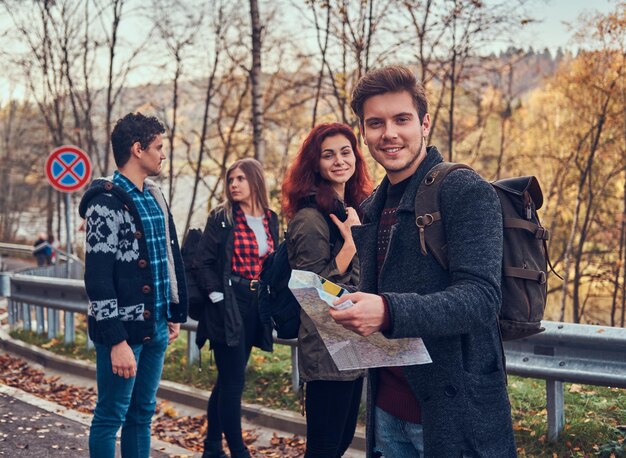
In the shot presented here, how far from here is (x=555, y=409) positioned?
14.5 feet

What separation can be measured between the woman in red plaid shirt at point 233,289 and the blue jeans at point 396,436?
2.40 meters

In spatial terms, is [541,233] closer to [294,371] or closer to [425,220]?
[425,220]

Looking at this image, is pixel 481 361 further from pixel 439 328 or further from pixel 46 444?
pixel 46 444

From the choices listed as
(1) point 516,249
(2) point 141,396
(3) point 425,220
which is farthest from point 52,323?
(1) point 516,249

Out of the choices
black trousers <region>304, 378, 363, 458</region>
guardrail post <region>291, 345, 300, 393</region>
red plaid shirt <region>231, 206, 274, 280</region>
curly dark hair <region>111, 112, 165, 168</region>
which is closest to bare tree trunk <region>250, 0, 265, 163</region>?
guardrail post <region>291, 345, 300, 393</region>

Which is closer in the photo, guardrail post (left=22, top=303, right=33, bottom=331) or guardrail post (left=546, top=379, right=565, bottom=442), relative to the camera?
guardrail post (left=546, top=379, right=565, bottom=442)

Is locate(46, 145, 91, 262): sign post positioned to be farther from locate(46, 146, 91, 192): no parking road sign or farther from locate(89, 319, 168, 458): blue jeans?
locate(89, 319, 168, 458): blue jeans

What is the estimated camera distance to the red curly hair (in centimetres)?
376

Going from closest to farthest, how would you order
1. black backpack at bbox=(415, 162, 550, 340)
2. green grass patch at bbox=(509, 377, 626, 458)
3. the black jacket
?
black backpack at bbox=(415, 162, 550, 340) → green grass patch at bbox=(509, 377, 626, 458) → the black jacket

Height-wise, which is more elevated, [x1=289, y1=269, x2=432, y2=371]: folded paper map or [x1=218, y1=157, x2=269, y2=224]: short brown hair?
[x1=218, y1=157, x2=269, y2=224]: short brown hair

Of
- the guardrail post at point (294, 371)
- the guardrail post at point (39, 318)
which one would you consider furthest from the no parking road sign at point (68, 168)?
the guardrail post at point (294, 371)

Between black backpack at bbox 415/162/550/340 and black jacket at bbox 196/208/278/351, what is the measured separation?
2.86m

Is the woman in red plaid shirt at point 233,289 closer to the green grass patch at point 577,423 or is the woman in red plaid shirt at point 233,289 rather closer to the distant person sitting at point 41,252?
the green grass patch at point 577,423

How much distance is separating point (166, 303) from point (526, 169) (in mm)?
28920
